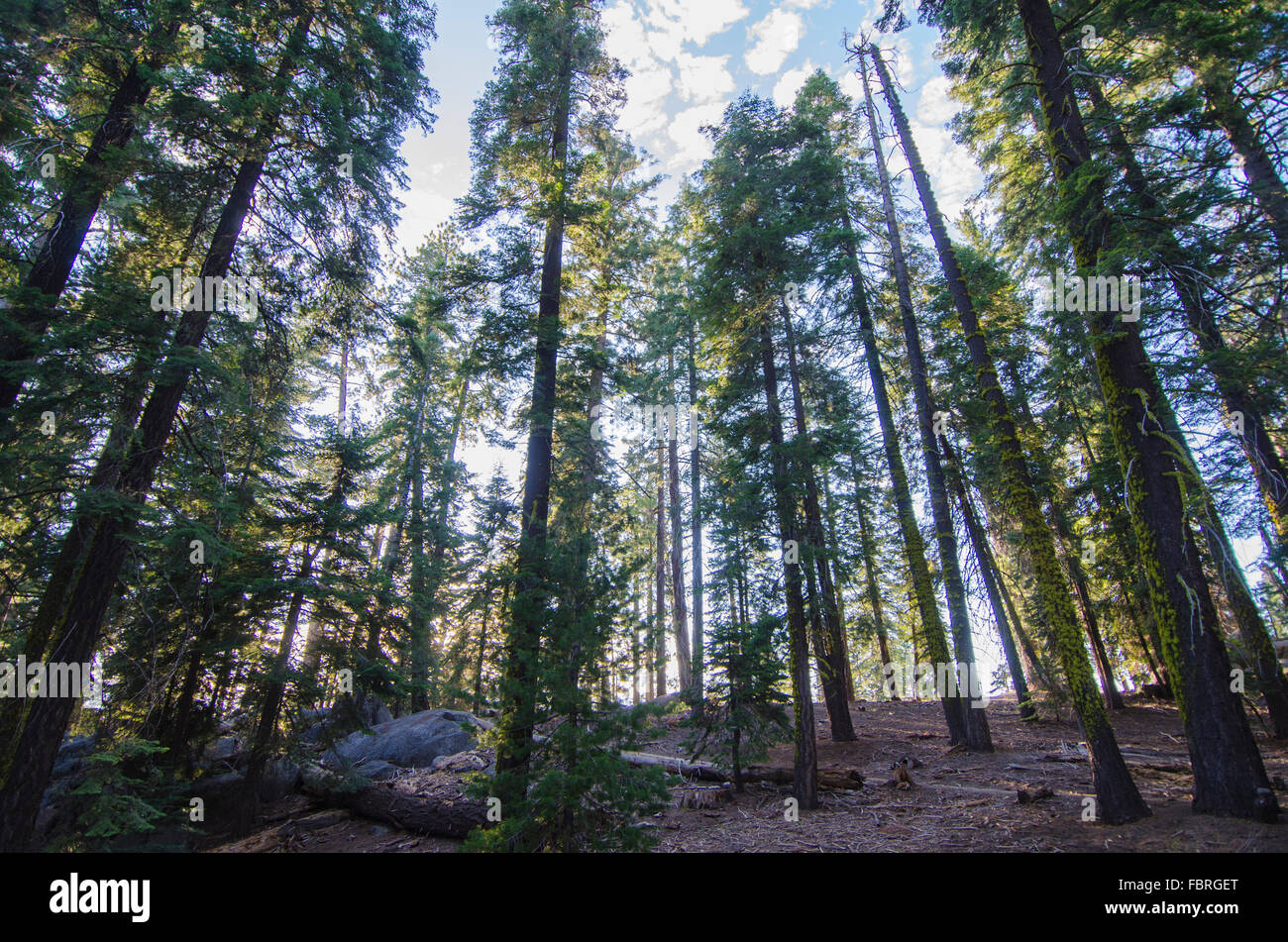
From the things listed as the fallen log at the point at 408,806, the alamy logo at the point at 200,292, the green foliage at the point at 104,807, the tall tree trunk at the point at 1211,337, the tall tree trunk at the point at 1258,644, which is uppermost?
the alamy logo at the point at 200,292

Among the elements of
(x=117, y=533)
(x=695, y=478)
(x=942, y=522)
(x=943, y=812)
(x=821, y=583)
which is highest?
(x=695, y=478)

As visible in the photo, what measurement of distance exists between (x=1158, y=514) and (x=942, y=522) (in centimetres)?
601

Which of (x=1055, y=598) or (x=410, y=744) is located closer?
(x=1055, y=598)

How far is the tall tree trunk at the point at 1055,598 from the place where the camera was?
5.77m

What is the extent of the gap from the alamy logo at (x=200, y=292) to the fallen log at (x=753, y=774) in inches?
438

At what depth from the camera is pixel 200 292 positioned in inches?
305

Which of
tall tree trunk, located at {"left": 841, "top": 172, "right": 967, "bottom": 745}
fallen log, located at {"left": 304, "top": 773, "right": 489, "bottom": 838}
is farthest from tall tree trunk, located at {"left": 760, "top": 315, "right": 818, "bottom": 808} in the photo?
fallen log, located at {"left": 304, "top": 773, "right": 489, "bottom": 838}

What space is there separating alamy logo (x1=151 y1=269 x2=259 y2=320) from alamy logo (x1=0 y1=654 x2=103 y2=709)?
5.18 meters

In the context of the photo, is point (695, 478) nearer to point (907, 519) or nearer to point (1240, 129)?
point (907, 519)

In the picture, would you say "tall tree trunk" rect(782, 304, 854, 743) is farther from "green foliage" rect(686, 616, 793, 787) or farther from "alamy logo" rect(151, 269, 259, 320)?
"alamy logo" rect(151, 269, 259, 320)
